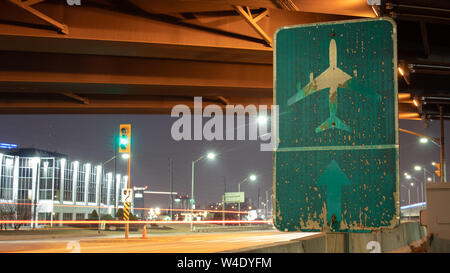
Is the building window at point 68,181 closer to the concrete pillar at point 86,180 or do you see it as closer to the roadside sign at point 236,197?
the concrete pillar at point 86,180

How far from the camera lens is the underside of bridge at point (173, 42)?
18.3m

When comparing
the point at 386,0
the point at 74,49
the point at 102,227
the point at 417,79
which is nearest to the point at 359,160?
the point at 386,0

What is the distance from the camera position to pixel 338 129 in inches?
156

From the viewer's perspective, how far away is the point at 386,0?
669 inches

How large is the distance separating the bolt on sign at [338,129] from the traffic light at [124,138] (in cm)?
2926

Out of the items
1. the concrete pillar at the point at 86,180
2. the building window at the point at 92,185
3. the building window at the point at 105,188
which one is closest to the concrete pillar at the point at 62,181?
the concrete pillar at the point at 86,180

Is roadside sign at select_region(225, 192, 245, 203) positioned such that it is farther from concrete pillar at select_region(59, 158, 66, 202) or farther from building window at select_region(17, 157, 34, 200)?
building window at select_region(17, 157, 34, 200)

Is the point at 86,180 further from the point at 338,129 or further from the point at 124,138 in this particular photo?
the point at 338,129

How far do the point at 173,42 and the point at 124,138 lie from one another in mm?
14460

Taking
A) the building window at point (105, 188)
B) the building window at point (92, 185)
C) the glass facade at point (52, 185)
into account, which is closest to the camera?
the glass facade at point (52, 185)

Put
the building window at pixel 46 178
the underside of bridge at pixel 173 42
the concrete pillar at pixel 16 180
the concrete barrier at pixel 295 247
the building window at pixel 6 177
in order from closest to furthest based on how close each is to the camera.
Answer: the concrete barrier at pixel 295 247 → the underside of bridge at pixel 173 42 → the building window at pixel 6 177 → the concrete pillar at pixel 16 180 → the building window at pixel 46 178
